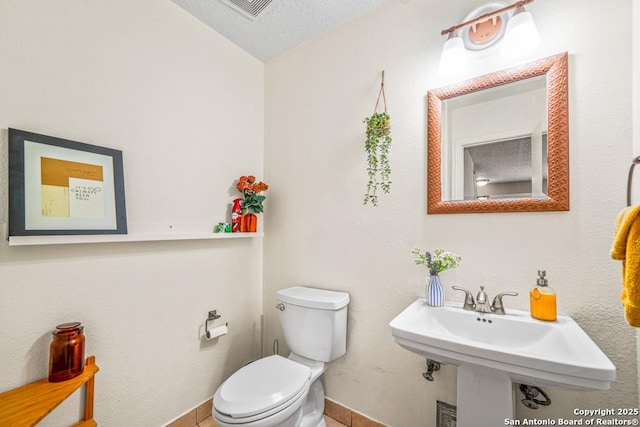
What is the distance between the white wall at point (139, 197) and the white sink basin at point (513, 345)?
3.94 ft

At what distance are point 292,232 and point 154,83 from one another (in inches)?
45.5

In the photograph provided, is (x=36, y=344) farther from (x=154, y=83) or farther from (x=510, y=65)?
(x=510, y=65)

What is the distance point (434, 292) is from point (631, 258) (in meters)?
0.65

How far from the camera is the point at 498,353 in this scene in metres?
0.77

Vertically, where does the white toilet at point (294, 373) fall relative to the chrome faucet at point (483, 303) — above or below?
below

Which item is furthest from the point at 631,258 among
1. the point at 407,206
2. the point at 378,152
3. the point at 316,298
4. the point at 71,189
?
the point at 71,189

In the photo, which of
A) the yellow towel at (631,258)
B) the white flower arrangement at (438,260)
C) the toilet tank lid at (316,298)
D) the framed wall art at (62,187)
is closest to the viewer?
the yellow towel at (631,258)

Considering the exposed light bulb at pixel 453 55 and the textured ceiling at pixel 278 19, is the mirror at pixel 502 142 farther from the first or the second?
the textured ceiling at pixel 278 19

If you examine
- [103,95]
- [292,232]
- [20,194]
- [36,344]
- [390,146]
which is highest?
[103,95]

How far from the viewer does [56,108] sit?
1.11 meters

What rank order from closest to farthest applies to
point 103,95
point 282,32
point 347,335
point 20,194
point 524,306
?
1. point 20,194
2. point 524,306
3. point 103,95
4. point 347,335
5. point 282,32

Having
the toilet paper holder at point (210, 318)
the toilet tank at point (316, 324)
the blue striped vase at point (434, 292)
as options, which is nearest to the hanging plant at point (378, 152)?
the blue striped vase at point (434, 292)

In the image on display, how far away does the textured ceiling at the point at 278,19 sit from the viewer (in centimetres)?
151

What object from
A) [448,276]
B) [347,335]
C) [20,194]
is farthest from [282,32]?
[347,335]
